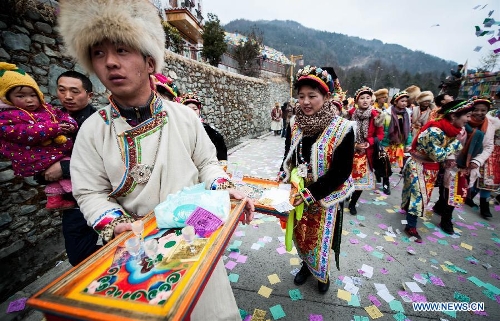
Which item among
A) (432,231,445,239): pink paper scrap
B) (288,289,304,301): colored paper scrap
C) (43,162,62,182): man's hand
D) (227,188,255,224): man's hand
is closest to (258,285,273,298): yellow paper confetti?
(288,289,304,301): colored paper scrap

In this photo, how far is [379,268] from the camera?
2.97 meters

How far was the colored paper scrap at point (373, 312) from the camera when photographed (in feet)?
7.47

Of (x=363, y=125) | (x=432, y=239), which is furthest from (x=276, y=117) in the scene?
(x=432, y=239)

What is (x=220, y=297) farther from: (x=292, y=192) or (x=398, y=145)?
(x=398, y=145)

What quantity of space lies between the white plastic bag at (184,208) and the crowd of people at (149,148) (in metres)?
0.20

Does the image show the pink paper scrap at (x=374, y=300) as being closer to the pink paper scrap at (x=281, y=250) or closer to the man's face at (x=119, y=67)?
the pink paper scrap at (x=281, y=250)

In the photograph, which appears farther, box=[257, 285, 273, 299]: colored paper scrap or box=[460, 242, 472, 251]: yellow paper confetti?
box=[460, 242, 472, 251]: yellow paper confetti

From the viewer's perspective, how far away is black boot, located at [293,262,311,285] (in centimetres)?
270

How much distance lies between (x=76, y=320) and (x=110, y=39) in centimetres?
138

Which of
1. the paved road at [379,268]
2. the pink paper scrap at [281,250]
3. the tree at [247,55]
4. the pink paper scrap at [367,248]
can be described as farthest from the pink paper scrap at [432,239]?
the tree at [247,55]

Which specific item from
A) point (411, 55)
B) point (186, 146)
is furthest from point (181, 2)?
point (411, 55)

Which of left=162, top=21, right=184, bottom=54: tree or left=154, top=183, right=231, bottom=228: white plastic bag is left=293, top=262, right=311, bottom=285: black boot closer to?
left=154, top=183, right=231, bottom=228: white plastic bag

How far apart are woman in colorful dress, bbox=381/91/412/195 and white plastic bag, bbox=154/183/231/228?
210 inches

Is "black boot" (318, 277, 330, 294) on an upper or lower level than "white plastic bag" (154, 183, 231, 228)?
lower
